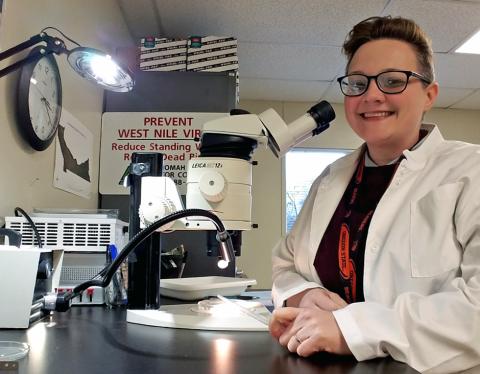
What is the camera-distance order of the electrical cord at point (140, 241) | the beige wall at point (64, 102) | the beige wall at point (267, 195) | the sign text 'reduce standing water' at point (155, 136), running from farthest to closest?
the beige wall at point (267, 195) → the sign text 'reduce standing water' at point (155, 136) → the beige wall at point (64, 102) → the electrical cord at point (140, 241)

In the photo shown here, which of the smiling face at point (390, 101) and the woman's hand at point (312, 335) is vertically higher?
the smiling face at point (390, 101)

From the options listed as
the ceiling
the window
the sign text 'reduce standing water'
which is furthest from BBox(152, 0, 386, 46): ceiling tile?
the window

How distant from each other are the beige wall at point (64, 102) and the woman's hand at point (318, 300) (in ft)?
2.66

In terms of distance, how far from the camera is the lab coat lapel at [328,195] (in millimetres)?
1141

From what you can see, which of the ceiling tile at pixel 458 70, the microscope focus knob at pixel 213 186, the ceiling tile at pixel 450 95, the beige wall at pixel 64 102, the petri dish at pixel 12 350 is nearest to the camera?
the petri dish at pixel 12 350

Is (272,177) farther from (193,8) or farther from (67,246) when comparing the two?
(67,246)

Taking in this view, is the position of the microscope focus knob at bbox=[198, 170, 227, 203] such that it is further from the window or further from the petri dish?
the window

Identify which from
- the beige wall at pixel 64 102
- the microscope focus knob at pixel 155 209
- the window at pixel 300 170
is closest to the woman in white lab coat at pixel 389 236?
the microscope focus knob at pixel 155 209

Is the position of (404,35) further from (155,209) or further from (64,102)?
(64,102)

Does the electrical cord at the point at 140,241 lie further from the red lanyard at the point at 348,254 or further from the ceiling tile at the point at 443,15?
the ceiling tile at the point at 443,15

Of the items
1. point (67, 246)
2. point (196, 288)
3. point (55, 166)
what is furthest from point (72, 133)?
point (196, 288)

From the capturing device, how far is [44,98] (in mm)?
1407

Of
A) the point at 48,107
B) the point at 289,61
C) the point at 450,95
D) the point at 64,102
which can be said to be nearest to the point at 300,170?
the point at 289,61

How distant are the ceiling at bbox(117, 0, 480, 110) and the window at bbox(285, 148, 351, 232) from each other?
3.00 feet
